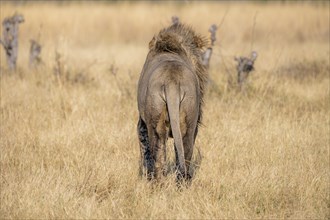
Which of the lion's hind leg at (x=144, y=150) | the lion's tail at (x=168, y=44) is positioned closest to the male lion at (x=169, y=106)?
the lion's tail at (x=168, y=44)

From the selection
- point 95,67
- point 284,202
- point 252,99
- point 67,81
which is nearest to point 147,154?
point 284,202

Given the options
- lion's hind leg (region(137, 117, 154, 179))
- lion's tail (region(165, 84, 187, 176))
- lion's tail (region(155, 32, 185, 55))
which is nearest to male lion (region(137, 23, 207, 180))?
lion's tail (region(165, 84, 187, 176))

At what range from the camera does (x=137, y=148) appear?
6.65 meters

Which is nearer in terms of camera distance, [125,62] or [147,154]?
[147,154]

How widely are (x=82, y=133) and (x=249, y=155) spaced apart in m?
2.08

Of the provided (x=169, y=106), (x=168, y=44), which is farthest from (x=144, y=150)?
(x=169, y=106)

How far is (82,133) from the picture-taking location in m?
6.98

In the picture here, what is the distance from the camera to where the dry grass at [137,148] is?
4875 millimetres

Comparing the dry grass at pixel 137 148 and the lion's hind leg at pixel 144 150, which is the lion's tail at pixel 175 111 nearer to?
the dry grass at pixel 137 148

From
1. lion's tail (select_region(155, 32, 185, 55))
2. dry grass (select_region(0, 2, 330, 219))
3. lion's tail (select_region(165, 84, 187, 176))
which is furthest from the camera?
lion's tail (select_region(155, 32, 185, 55))

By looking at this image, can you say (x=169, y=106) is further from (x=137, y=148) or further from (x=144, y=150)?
(x=137, y=148)

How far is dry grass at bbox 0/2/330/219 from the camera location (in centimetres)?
488

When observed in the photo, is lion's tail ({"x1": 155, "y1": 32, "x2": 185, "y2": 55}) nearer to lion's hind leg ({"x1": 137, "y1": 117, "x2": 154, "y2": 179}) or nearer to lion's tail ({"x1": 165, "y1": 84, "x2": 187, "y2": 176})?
lion's hind leg ({"x1": 137, "y1": 117, "x2": 154, "y2": 179})

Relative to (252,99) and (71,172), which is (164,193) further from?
(252,99)
